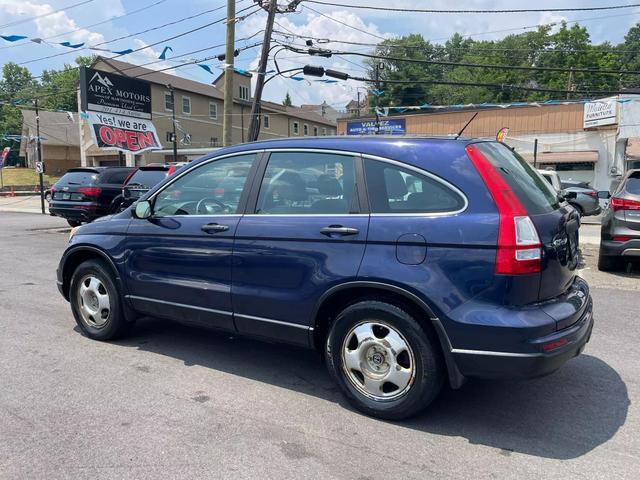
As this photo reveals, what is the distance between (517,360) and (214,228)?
2.35 metres

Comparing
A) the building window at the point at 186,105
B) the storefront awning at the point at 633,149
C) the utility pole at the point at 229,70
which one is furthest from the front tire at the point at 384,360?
the building window at the point at 186,105

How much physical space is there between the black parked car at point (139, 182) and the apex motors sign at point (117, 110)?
5.65 m

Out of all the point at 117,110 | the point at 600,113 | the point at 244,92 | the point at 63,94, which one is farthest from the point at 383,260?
the point at 63,94

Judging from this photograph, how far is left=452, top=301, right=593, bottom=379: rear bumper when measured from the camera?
297 cm

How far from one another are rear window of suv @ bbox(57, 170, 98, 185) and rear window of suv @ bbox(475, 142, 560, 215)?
39.1 feet

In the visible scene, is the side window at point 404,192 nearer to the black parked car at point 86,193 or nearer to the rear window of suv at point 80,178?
the black parked car at point 86,193

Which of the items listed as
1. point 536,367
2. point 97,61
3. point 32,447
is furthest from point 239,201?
point 97,61

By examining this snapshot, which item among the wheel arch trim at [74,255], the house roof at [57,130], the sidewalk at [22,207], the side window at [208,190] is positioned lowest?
the sidewalk at [22,207]

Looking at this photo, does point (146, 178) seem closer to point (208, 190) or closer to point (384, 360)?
point (208, 190)

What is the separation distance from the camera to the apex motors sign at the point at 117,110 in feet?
58.3

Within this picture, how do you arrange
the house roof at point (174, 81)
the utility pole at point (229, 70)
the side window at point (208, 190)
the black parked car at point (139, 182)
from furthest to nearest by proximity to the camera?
the house roof at point (174, 81) → the utility pole at point (229, 70) → the black parked car at point (139, 182) → the side window at point (208, 190)

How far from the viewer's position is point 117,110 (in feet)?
61.9

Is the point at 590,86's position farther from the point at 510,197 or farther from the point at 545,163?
the point at 510,197

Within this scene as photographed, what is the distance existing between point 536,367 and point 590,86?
5897cm
